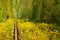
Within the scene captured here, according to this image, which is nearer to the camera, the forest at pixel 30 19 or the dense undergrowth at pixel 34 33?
the dense undergrowth at pixel 34 33

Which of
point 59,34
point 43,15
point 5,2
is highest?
point 5,2

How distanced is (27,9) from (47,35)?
2.36 meters

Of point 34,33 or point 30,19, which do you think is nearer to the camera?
point 34,33

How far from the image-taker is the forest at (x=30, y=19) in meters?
4.77

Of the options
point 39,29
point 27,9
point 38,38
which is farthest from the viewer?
point 27,9

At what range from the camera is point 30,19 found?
6.60 meters

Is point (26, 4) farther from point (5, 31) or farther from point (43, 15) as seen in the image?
point (5, 31)

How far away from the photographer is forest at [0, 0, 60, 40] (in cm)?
477

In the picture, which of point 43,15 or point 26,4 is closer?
point 43,15

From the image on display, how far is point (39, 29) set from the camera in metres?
5.37

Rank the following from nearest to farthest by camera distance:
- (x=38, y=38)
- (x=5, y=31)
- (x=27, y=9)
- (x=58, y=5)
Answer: (x=38, y=38), (x=5, y=31), (x=58, y=5), (x=27, y=9)

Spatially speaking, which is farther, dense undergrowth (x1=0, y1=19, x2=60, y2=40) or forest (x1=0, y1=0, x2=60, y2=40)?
forest (x1=0, y1=0, x2=60, y2=40)

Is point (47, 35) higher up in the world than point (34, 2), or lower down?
lower down

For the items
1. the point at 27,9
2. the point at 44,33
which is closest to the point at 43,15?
the point at 27,9
